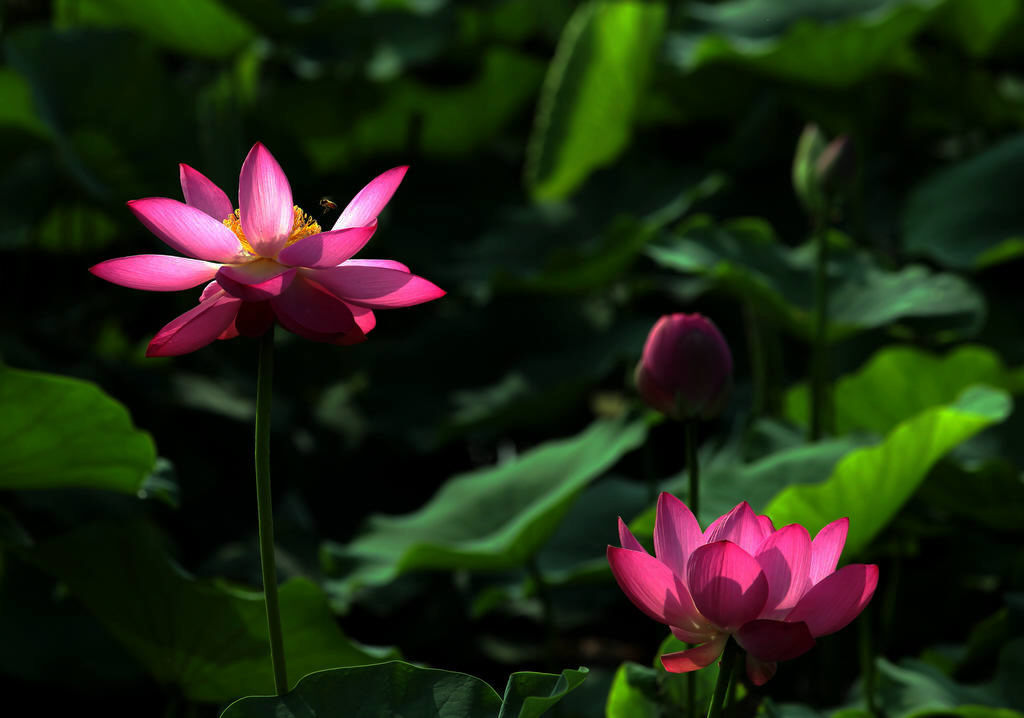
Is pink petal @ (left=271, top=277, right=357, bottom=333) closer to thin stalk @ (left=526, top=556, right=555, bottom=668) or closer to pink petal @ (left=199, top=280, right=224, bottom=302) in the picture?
pink petal @ (left=199, top=280, right=224, bottom=302)

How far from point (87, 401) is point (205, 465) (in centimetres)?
69

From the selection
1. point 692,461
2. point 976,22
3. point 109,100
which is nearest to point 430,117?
point 109,100

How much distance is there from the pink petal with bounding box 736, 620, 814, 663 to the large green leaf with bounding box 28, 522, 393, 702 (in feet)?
1.42

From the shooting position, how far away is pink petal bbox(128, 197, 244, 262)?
466 mm

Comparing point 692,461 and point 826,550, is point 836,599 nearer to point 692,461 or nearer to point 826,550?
point 826,550

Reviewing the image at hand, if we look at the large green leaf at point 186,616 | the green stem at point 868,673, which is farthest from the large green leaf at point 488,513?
the green stem at point 868,673

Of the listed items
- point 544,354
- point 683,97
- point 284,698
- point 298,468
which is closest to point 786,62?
point 683,97

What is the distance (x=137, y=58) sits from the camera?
5.55ft

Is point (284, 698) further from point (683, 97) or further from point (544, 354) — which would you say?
point (683, 97)

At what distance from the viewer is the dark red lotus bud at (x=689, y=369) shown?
0.68m

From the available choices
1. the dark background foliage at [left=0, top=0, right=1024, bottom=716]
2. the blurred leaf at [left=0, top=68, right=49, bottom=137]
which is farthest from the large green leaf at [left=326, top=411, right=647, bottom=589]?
the blurred leaf at [left=0, top=68, right=49, bottom=137]

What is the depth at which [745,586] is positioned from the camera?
43 cm

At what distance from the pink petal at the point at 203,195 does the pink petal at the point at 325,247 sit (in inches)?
3.4

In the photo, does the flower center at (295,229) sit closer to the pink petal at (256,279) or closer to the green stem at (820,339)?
the pink petal at (256,279)
